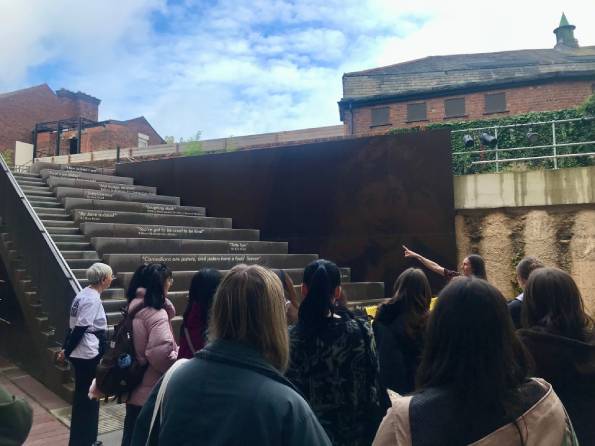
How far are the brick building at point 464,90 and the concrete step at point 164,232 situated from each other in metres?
14.1

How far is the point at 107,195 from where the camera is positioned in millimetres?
11039

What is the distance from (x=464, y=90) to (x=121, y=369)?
2283 cm

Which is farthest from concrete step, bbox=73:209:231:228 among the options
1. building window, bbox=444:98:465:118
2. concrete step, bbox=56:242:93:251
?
building window, bbox=444:98:465:118

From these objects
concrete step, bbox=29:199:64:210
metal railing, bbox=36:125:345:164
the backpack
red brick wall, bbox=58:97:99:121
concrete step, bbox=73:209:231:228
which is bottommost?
the backpack

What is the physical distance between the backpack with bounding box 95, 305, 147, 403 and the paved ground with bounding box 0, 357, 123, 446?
1372 millimetres

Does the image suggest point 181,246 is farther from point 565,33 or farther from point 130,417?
point 565,33

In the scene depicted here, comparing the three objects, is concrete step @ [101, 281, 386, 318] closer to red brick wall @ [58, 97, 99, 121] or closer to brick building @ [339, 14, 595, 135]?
brick building @ [339, 14, 595, 135]

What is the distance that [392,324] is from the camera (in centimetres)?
327

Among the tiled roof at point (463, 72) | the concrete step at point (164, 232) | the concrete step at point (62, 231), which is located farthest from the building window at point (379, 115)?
the concrete step at point (62, 231)

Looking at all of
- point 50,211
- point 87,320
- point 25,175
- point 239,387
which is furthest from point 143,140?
point 239,387

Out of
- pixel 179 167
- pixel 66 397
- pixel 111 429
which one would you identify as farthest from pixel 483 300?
pixel 179 167

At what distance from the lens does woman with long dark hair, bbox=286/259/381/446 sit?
262 centimetres

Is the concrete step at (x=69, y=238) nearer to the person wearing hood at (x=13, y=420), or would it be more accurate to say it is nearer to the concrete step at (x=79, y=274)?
the concrete step at (x=79, y=274)

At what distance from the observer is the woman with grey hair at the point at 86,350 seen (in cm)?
432
